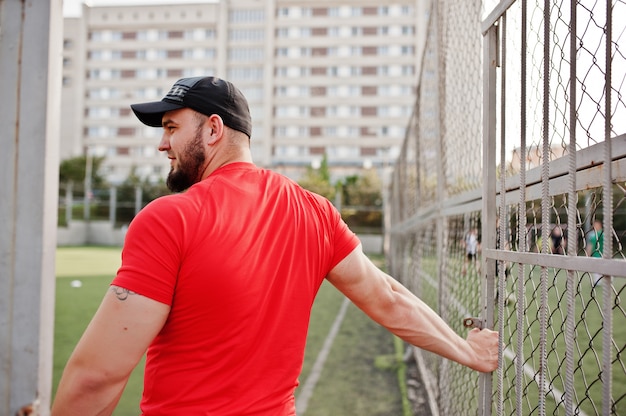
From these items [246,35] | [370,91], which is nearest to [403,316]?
[370,91]

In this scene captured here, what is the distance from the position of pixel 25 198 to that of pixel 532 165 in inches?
69.3

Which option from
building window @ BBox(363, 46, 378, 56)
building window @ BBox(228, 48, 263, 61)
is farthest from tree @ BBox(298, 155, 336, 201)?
building window @ BBox(228, 48, 263, 61)

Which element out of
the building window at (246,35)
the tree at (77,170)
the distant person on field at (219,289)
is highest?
the building window at (246,35)

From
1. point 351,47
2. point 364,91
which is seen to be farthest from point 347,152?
point 351,47

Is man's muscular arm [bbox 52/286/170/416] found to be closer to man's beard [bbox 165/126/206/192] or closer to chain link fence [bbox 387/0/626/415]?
man's beard [bbox 165/126/206/192]

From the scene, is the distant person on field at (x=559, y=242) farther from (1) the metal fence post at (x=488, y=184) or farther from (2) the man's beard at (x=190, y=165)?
(2) the man's beard at (x=190, y=165)

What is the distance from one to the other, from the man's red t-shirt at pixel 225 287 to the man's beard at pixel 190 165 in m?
0.12

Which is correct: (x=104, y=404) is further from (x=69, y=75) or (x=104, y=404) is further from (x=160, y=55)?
(x=69, y=75)

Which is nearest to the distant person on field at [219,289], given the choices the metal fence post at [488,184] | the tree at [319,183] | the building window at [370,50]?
the metal fence post at [488,184]

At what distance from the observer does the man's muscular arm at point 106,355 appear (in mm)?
1469

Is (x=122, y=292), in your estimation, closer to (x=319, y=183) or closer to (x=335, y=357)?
(x=335, y=357)

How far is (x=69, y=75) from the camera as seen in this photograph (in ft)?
238

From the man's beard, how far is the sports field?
3156mm

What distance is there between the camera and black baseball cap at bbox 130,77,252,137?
188cm
